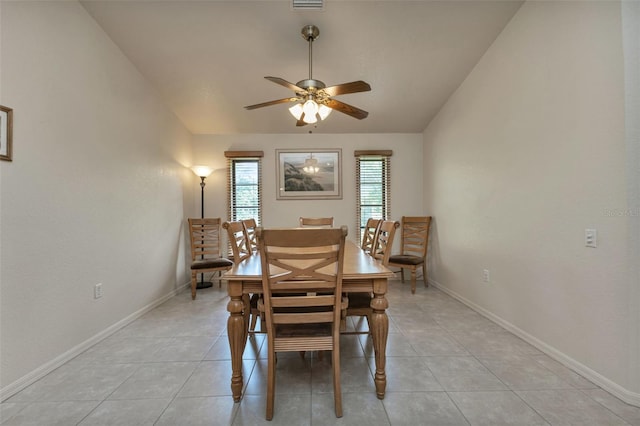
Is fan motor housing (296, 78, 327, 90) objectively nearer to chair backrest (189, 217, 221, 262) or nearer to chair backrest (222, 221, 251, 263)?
chair backrest (222, 221, 251, 263)

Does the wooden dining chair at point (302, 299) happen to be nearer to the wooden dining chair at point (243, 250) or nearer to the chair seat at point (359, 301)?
the chair seat at point (359, 301)

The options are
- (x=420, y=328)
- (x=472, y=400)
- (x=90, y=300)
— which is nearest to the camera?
(x=472, y=400)

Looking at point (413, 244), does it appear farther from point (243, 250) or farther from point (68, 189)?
point (68, 189)

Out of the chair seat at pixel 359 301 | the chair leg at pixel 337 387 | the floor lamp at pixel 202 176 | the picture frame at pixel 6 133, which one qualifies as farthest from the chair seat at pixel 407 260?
the picture frame at pixel 6 133

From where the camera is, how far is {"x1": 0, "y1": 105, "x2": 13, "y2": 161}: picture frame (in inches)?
62.8

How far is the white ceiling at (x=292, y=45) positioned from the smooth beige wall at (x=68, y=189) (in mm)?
367

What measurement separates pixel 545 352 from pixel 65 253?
363cm

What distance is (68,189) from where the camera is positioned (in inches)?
80.2

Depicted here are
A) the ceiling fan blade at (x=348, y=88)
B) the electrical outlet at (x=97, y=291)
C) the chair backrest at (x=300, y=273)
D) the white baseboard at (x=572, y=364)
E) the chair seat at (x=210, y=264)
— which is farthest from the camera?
the chair seat at (x=210, y=264)

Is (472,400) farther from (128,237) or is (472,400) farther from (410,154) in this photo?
(410,154)

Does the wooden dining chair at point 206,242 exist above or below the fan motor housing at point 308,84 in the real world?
below

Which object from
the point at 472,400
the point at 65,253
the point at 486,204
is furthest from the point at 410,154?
the point at 65,253

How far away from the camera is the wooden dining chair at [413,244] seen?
3682mm

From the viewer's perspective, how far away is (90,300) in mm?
2221
